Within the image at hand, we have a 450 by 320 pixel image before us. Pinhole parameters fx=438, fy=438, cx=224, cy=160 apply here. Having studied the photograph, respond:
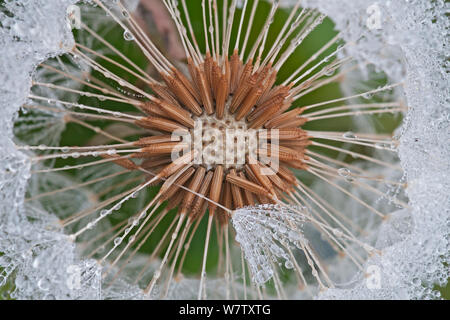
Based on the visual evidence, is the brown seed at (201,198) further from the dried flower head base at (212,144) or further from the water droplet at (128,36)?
the water droplet at (128,36)

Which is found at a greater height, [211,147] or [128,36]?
[128,36]

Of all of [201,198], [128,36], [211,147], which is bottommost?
[201,198]

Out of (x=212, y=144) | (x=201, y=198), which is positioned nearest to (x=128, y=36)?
(x=212, y=144)

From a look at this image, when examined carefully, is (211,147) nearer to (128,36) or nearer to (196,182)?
(196,182)

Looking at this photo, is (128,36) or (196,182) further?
(128,36)

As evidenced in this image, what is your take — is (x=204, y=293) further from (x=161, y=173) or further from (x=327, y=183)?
(x=327, y=183)

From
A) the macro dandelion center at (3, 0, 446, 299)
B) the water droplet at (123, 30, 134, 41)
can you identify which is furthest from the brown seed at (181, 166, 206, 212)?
the water droplet at (123, 30, 134, 41)

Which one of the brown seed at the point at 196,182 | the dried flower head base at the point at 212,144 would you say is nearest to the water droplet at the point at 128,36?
the dried flower head base at the point at 212,144

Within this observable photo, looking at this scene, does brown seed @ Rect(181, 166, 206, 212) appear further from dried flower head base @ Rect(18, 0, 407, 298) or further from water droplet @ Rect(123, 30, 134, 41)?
water droplet @ Rect(123, 30, 134, 41)
